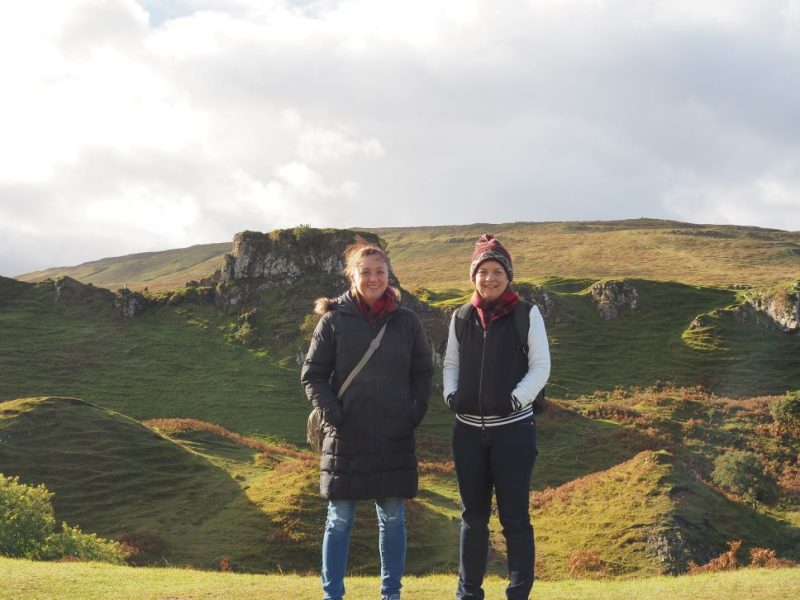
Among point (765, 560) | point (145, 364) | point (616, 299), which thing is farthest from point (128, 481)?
point (616, 299)

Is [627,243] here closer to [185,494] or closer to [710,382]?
[710,382]

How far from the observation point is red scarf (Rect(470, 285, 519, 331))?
9102mm

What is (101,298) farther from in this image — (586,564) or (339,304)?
(339,304)

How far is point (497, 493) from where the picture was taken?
8.90m

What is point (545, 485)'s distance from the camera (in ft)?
134

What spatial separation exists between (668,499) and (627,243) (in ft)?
544

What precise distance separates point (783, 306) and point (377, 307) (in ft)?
264

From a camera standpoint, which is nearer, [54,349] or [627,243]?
[54,349]

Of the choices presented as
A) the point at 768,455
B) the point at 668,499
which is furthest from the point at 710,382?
the point at 668,499

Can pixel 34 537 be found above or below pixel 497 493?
below

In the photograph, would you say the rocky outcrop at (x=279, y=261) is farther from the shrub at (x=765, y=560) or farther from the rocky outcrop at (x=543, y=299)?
the shrub at (x=765, y=560)

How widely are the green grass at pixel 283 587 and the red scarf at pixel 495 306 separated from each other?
5.54 meters

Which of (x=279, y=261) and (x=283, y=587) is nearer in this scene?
(x=283, y=587)

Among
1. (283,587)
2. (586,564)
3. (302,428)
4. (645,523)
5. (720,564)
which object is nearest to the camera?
(283,587)
